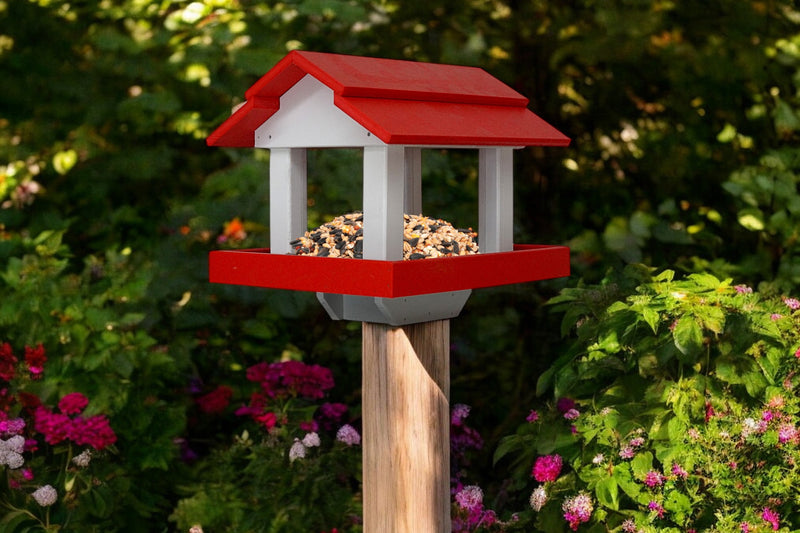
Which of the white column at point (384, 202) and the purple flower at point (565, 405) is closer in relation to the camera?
the white column at point (384, 202)

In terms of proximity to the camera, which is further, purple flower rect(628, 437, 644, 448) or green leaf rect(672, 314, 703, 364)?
purple flower rect(628, 437, 644, 448)

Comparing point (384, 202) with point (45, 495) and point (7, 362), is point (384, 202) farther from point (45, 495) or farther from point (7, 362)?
point (7, 362)

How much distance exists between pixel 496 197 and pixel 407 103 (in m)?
0.46

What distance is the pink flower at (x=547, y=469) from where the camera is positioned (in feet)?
12.0

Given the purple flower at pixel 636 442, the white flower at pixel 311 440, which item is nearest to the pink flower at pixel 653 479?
the purple flower at pixel 636 442

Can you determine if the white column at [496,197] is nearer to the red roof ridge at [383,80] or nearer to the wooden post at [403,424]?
the red roof ridge at [383,80]

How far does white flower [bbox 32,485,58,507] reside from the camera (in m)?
3.97

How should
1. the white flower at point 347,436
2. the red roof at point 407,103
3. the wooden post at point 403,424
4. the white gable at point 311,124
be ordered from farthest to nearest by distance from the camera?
the white flower at point 347,436, the wooden post at point 403,424, the white gable at point 311,124, the red roof at point 407,103

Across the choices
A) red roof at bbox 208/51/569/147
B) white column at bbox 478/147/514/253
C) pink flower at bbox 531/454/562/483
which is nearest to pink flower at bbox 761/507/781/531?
pink flower at bbox 531/454/562/483

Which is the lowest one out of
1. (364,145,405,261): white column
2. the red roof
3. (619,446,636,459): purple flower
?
(619,446,636,459): purple flower

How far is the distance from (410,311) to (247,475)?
1741 mm

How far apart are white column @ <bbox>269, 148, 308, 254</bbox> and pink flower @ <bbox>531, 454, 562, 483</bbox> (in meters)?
1.16

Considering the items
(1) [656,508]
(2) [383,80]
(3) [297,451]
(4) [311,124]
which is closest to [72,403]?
(3) [297,451]

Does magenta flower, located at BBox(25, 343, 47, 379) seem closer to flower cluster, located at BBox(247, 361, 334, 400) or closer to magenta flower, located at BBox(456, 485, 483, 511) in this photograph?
flower cluster, located at BBox(247, 361, 334, 400)
